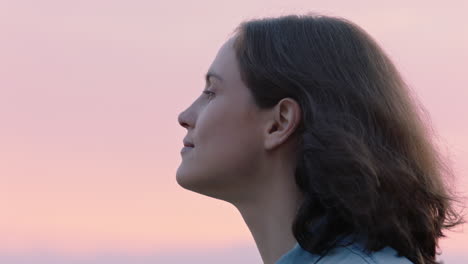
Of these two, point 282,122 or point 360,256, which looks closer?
point 360,256

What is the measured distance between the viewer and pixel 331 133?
4.77 metres

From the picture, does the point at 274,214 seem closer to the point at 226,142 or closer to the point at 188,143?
the point at 226,142

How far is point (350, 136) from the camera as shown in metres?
4.76

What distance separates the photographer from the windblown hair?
464 cm

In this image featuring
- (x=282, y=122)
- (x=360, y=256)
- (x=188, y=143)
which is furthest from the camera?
(x=188, y=143)

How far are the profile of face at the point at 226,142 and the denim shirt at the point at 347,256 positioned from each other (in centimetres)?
53

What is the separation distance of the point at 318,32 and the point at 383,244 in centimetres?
137

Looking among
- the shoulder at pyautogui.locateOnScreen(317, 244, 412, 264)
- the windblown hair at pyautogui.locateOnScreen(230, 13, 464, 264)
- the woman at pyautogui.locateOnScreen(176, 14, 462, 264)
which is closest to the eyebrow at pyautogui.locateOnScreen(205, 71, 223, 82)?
the woman at pyautogui.locateOnScreen(176, 14, 462, 264)

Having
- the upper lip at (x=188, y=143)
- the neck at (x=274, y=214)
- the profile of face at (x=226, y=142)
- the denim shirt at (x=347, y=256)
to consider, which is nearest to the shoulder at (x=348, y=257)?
the denim shirt at (x=347, y=256)

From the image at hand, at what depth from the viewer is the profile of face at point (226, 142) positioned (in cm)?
503

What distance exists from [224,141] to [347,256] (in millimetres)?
1021

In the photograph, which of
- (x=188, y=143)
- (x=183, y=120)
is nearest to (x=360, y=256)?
(x=188, y=143)

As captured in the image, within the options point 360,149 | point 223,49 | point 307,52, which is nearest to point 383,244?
point 360,149

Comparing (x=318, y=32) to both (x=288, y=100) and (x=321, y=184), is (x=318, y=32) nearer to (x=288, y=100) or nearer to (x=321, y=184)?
(x=288, y=100)
